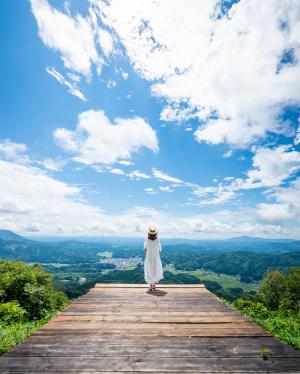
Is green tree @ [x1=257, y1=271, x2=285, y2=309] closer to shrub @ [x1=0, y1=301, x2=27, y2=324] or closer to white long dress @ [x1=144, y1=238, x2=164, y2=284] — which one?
white long dress @ [x1=144, y1=238, x2=164, y2=284]

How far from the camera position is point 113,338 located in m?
4.95

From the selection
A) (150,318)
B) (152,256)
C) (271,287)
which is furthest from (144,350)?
(271,287)

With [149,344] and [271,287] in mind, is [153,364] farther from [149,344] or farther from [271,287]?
[271,287]

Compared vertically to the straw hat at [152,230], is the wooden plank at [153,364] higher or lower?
lower

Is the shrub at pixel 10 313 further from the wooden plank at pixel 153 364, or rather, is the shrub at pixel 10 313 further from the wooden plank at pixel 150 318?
the wooden plank at pixel 153 364

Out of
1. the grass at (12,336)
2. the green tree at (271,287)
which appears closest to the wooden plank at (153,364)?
the grass at (12,336)

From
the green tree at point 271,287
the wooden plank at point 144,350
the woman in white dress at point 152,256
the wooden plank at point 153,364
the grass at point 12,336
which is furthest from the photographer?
the green tree at point 271,287

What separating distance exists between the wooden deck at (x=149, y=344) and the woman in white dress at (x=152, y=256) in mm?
3146

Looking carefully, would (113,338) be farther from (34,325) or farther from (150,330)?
(34,325)

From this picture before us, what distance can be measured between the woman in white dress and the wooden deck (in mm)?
3146

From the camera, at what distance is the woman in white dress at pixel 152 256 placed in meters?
10.7

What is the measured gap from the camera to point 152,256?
10.8m

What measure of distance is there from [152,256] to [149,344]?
20.1ft

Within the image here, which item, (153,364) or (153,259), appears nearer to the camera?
(153,364)
